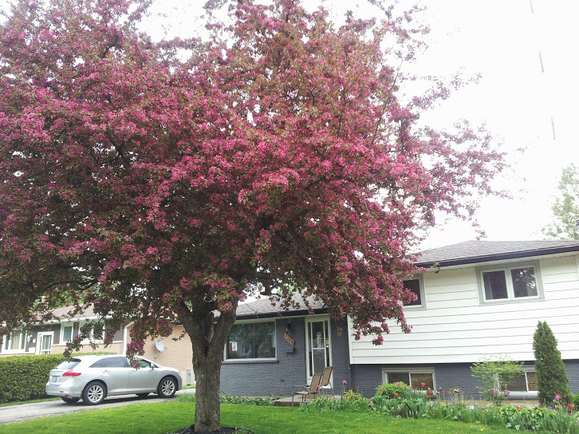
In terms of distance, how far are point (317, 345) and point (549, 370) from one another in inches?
280

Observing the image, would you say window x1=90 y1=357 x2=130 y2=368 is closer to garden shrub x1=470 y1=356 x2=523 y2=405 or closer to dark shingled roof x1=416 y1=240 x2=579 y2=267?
dark shingled roof x1=416 y1=240 x2=579 y2=267

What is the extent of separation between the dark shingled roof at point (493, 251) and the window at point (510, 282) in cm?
54

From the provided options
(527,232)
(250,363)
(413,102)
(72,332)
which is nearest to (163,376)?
(250,363)

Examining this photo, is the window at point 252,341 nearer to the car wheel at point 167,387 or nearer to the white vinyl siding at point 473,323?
the car wheel at point 167,387

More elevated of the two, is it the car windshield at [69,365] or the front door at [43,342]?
the front door at [43,342]

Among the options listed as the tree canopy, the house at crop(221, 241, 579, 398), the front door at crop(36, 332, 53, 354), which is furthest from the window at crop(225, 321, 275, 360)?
the tree canopy

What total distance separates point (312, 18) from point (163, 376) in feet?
44.7

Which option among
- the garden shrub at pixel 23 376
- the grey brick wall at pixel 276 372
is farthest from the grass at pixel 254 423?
the garden shrub at pixel 23 376

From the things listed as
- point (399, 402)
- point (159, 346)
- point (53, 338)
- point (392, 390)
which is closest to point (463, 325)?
point (392, 390)

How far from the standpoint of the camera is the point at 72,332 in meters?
25.9

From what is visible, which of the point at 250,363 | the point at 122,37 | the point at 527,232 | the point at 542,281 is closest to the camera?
the point at 122,37

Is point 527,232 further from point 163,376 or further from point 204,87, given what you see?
point 204,87

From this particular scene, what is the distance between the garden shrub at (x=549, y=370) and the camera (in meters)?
9.96

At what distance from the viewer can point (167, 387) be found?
17.2 metres
